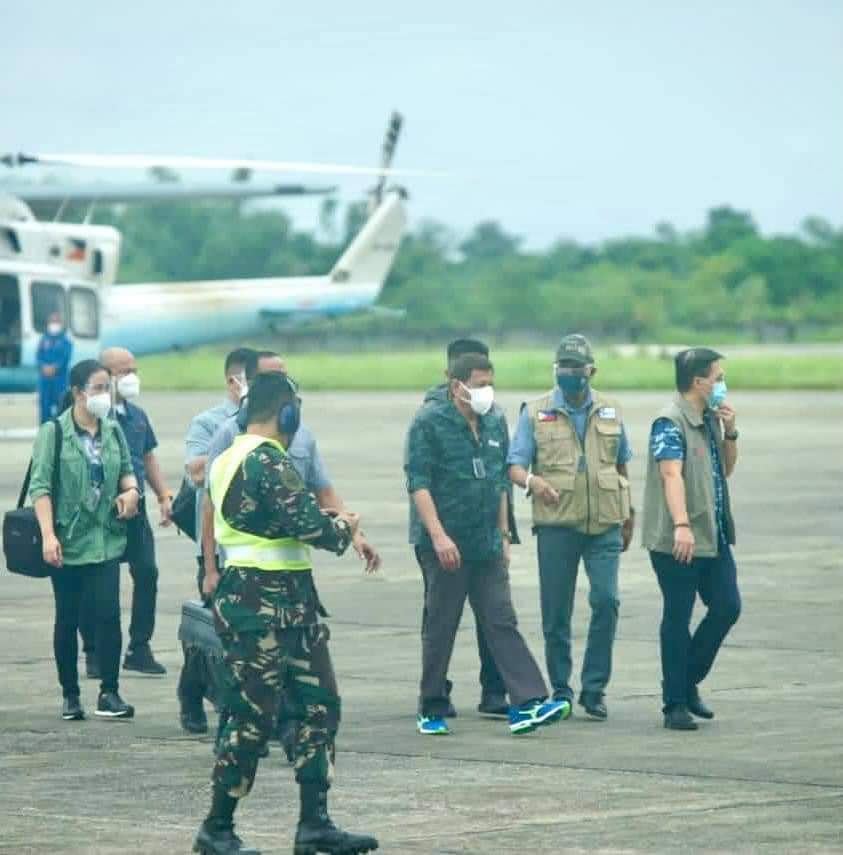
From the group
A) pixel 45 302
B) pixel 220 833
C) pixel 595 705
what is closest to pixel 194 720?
pixel 595 705

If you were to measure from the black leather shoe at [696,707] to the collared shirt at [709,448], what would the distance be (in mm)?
714

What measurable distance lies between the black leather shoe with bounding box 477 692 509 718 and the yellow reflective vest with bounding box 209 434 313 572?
3333 millimetres

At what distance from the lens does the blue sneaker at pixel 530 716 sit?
438 inches

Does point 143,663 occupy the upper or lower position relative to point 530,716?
lower

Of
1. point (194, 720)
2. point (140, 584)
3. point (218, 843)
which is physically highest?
point (140, 584)

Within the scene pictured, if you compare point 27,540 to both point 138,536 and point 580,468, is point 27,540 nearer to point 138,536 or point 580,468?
point 138,536

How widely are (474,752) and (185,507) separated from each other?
198cm

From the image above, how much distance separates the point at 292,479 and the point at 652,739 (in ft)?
9.95

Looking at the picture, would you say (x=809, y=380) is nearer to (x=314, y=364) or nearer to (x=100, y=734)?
(x=314, y=364)

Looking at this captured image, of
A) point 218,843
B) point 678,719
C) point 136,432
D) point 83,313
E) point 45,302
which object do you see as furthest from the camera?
point 83,313

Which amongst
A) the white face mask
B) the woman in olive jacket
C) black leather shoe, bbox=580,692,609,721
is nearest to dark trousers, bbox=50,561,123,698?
the woman in olive jacket

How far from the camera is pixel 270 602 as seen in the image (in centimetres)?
853

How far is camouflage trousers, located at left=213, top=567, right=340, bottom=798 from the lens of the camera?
332 inches

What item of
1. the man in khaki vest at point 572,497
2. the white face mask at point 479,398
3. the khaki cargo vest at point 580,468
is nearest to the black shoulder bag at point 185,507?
the white face mask at point 479,398
